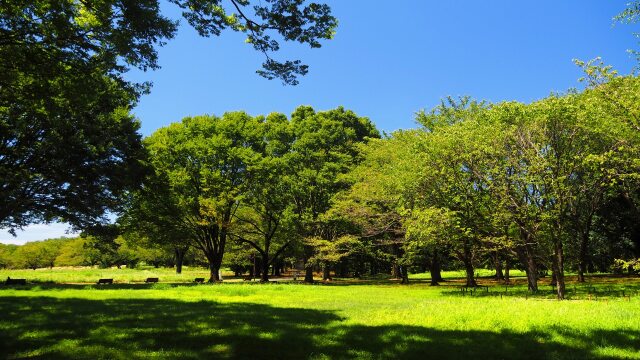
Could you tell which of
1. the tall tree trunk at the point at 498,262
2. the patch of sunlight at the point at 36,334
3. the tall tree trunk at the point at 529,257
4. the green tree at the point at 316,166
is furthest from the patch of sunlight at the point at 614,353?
the green tree at the point at 316,166

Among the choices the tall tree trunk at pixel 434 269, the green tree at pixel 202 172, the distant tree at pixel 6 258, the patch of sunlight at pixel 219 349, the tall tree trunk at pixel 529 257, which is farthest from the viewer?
the distant tree at pixel 6 258

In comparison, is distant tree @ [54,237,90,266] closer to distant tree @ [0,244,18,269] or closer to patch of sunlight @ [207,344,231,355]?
distant tree @ [0,244,18,269]

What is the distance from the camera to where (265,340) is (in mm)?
9609

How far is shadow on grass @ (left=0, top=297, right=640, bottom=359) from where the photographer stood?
27.9 feet

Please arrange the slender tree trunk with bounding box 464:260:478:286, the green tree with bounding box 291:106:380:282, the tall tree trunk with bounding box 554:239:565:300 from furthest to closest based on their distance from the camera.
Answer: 1. the green tree with bounding box 291:106:380:282
2. the slender tree trunk with bounding box 464:260:478:286
3. the tall tree trunk with bounding box 554:239:565:300

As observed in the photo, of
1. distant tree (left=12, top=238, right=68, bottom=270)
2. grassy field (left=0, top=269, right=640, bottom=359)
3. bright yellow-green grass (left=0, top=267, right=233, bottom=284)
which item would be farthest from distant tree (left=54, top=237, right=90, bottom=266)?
grassy field (left=0, top=269, right=640, bottom=359)

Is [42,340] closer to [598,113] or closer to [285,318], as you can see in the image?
[285,318]

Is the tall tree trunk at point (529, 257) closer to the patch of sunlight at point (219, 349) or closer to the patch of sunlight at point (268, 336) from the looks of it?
the patch of sunlight at point (268, 336)

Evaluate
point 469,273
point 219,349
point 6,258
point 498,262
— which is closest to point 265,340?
point 219,349

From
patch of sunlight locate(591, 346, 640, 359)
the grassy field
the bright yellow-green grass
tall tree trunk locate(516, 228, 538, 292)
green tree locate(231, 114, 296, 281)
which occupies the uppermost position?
green tree locate(231, 114, 296, 281)

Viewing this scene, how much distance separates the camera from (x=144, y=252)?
9788 cm

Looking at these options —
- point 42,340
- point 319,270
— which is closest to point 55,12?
point 42,340

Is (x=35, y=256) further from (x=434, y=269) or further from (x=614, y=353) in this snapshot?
(x=614, y=353)

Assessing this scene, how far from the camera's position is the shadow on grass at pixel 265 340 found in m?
8.51
